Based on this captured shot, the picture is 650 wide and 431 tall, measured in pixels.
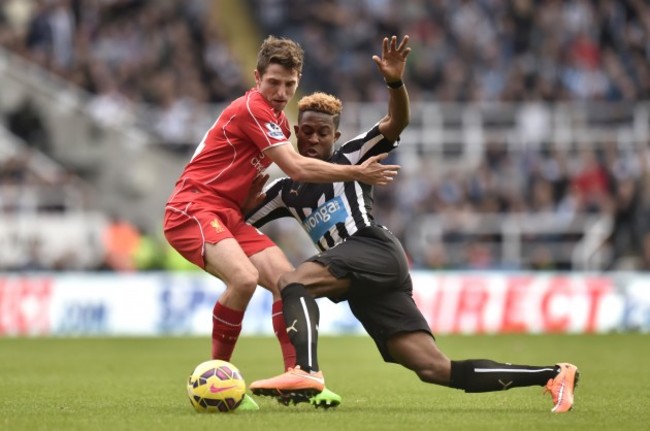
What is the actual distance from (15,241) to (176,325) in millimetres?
3783

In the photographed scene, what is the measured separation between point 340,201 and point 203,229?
933mm

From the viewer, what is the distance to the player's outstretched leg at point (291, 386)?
26.4 ft

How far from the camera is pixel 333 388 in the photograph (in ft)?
37.3

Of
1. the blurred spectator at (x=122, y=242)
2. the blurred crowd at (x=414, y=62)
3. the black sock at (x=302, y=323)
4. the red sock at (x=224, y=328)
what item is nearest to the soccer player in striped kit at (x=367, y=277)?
the black sock at (x=302, y=323)

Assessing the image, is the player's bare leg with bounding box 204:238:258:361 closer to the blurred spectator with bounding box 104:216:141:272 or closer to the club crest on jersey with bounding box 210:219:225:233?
the club crest on jersey with bounding box 210:219:225:233

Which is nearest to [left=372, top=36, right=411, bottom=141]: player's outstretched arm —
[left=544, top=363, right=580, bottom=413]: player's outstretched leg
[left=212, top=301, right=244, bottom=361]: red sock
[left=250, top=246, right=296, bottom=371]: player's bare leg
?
[left=250, top=246, right=296, bottom=371]: player's bare leg

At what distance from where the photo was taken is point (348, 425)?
782cm

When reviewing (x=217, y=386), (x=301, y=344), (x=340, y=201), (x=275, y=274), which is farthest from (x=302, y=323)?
(x=340, y=201)

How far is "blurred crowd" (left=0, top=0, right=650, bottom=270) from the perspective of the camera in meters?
23.5

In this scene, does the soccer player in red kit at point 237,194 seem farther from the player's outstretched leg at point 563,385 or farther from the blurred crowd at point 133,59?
the blurred crowd at point 133,59

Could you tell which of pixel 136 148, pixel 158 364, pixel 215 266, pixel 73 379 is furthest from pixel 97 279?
pixel 215 266

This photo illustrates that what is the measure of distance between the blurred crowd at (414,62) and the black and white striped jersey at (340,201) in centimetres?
→ 1413

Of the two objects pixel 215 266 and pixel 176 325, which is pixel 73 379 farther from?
pixel 176 325

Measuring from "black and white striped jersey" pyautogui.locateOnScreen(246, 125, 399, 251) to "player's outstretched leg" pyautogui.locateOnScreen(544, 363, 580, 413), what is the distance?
1544 millimetres
